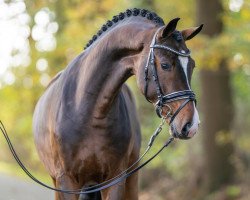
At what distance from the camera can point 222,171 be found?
561 inches

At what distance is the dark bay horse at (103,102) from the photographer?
16.1ft

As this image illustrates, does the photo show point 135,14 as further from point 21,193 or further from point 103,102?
point 21,193

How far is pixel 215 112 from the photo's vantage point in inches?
561

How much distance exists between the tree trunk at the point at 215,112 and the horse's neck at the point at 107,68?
9037 mm

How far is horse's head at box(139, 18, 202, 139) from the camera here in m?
4.57

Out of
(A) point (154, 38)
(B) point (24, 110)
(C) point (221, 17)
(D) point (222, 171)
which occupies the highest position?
(B) point (24, 110)

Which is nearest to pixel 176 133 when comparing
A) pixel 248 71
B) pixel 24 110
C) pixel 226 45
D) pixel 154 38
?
pixel 154 38

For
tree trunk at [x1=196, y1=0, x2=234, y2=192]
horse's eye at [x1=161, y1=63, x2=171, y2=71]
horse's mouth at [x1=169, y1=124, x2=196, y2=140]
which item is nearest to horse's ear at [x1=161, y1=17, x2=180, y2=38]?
horse's eye at [x1=161, y1=63, x2=171, y2=71]

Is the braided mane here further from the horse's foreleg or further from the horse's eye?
the horse's foreleg

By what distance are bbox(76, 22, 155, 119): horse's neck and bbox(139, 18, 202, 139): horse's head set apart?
0.24 metres

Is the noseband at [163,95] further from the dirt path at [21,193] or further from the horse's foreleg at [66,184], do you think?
the dirt path at [21,193]

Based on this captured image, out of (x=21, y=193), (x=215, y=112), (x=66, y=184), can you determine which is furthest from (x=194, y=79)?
(x=66, y=184)

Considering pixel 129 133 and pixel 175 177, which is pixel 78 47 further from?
pixel 129 133

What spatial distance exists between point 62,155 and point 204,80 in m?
9.32
